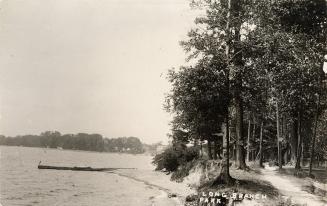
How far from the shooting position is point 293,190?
24625mm

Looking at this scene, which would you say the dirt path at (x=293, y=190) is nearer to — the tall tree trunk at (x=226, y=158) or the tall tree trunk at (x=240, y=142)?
the tall tree trunk at (x=240, y=142)

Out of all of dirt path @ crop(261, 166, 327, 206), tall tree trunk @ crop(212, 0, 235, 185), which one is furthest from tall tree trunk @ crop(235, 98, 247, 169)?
tall tree trunk @ crop(212, 0, 235, 185)

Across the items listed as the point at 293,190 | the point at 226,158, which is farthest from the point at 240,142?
the point at 293,190

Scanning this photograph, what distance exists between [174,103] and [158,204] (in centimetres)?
757

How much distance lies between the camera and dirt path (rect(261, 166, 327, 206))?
21481mm

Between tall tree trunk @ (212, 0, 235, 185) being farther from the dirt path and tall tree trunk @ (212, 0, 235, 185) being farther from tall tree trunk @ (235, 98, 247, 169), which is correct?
tall tree trunk @ (235, 98, 247, 169)

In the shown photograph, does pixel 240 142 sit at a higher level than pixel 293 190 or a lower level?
higher

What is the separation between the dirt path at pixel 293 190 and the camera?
70.5 ft

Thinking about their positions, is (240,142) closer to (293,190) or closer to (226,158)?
(226,158)

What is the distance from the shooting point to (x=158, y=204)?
28.8 metres

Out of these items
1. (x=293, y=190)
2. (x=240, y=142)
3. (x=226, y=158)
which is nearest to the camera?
(x=293, y=190)

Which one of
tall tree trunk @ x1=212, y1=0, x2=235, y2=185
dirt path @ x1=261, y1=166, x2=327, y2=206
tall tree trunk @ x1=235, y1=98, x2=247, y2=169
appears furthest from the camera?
tall tree trunk @ x1=235, y1=98, x2=247, y2=169

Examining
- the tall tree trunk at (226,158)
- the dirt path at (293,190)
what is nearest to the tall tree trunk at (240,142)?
the dirt path at (293,190)

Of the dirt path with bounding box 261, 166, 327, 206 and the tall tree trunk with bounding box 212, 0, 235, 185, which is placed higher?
the tall tree trunk with bounding box 212, 0, 235, 185
